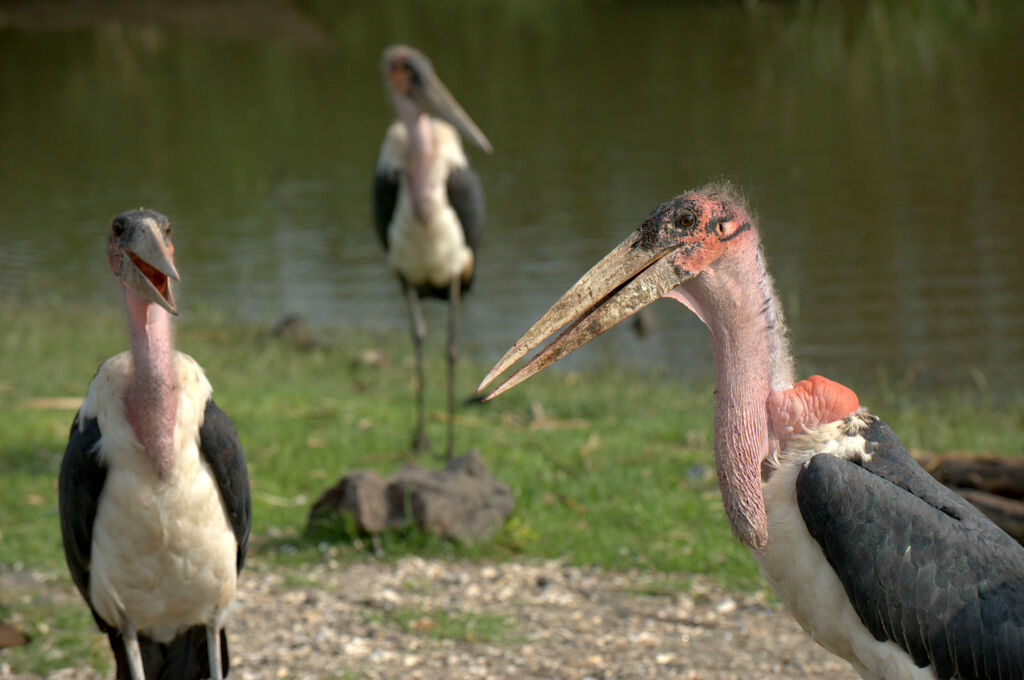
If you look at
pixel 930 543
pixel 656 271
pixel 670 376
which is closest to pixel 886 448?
pixel 930 543

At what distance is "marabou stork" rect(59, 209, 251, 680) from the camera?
133 inches

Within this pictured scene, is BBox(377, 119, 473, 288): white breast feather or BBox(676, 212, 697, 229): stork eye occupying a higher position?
BBox(377, 119, 473, 288): white breast feather

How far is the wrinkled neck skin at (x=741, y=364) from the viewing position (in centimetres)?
273

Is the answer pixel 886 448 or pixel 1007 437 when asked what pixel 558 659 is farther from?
pixel 1007 437

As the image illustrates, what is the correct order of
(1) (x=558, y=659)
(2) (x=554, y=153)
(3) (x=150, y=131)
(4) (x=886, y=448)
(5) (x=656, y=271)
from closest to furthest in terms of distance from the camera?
(5) (x=656, y=271) < (4) (x=886, y=448) < (1) (x=558, y=659) < (2) (x=554, y=153) < (3) (x=150, y=131)

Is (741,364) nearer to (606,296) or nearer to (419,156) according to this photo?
(606,296)

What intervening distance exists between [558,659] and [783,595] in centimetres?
140

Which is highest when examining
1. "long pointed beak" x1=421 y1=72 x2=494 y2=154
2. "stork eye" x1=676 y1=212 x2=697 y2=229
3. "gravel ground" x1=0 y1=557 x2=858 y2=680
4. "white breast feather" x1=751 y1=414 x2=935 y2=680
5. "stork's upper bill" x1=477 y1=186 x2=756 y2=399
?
"long pointed beak" x1=421 y1=72 x2=494 y2=154

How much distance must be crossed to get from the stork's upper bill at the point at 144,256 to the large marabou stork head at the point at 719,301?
118cm

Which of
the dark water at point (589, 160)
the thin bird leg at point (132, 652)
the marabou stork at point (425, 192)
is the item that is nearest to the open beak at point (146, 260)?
the thin bird leg at point (132, 652)

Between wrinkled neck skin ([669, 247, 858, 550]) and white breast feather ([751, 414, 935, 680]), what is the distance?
5.3 inches

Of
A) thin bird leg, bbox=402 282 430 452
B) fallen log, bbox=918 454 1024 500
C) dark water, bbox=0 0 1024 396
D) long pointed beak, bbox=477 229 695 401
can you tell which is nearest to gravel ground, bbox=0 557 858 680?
fallen log, bbox=918 454 1024 500

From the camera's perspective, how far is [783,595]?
9.95 ft

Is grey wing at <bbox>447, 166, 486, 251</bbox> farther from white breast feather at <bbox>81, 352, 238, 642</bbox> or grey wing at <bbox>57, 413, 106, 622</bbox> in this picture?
grey wing at <bbox>57, 413, 106, 622</bbox>
